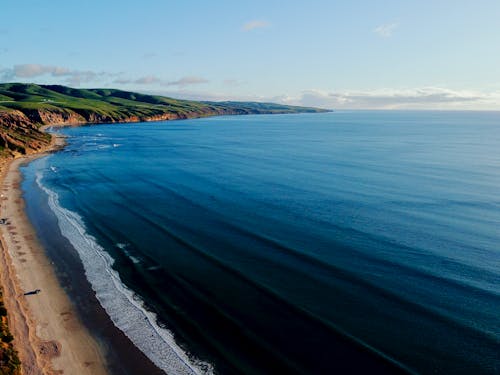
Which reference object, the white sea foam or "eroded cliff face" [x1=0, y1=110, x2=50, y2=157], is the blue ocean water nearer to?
the white sea foam

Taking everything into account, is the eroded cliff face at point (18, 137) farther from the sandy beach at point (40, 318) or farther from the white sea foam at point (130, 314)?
the white sea foam at point (130, 314)

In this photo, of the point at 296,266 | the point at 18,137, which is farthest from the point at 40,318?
the point at 18,137

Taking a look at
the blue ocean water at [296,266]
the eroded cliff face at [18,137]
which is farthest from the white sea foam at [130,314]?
the eroded cliff face at [18,137]

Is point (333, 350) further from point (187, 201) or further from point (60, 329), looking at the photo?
point (187, 201)

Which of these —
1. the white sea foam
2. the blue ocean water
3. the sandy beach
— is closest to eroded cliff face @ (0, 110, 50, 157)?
the blue ocean water

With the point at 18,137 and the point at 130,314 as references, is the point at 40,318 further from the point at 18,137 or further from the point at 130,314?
the point at 18,137

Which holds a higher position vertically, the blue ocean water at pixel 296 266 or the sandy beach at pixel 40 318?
the blue ocean water at pixel 296 266

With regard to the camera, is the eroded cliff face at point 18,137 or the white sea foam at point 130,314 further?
the eroded cliff face at point 18,137
